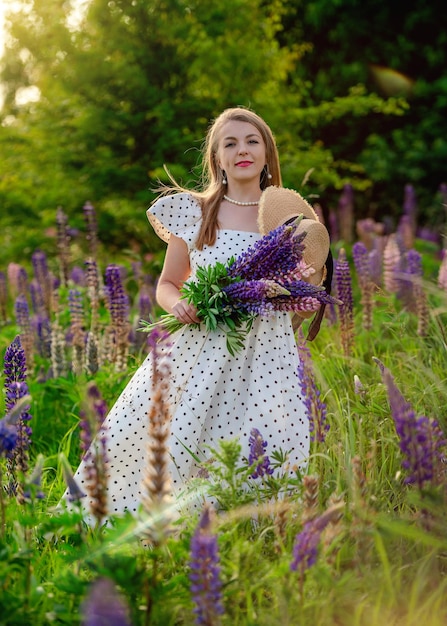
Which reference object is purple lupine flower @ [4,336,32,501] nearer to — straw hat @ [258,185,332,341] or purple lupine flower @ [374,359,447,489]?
purple lupine flower @ [374,359,447,489]

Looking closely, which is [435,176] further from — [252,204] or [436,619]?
[436,619]

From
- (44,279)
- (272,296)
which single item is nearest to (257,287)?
(272,296)

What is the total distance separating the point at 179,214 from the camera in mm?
3725

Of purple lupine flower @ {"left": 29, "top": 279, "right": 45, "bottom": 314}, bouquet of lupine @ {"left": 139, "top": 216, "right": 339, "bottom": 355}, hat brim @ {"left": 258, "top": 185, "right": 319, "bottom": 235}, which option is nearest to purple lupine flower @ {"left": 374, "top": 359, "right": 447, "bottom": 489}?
bouquet of lupine @ {"left": 139, "top": 216, "right": 339, "bottom": 355}

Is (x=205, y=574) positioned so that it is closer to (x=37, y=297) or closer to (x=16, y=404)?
(x=16, y=404)

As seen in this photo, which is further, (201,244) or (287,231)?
(201,244)

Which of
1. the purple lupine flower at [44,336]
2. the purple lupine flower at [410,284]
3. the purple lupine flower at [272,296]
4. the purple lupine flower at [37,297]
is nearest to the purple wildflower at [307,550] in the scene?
the purple lupine flower at [272,296]

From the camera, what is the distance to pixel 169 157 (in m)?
7.75

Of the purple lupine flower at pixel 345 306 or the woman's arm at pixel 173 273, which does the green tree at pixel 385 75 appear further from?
the woman's arm at pixel 173 273

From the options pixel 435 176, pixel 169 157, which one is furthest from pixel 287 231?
pixel 435 176

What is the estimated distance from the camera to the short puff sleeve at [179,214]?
367cm

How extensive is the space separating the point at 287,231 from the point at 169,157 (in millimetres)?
5228

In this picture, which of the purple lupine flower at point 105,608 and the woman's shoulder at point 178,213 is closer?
the purple lupine flower at point 105,608

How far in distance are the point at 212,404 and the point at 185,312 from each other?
17.4 inches
